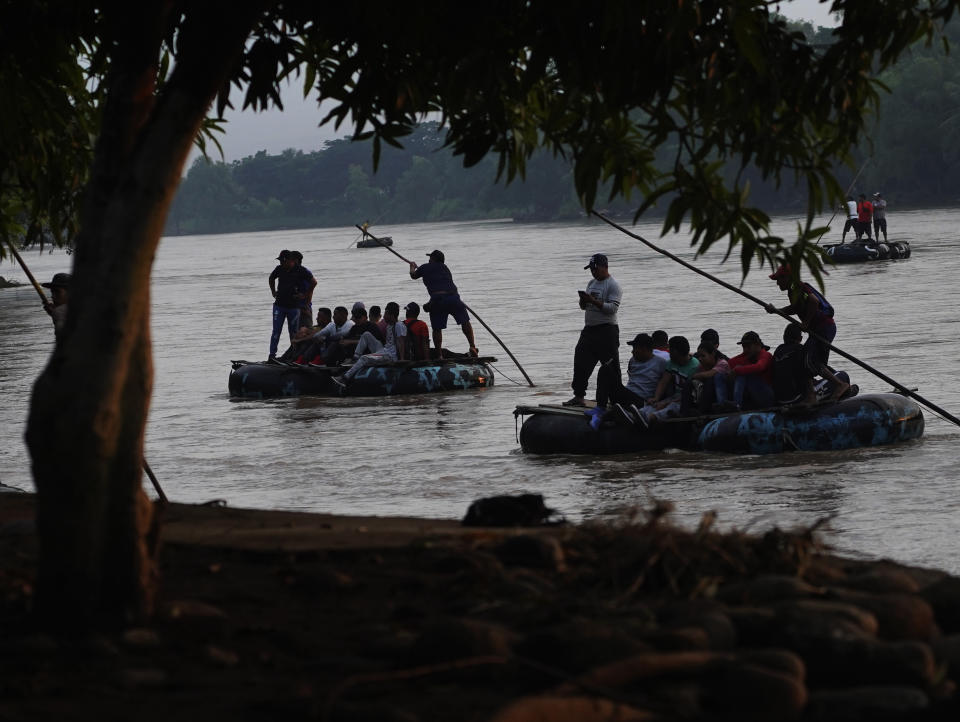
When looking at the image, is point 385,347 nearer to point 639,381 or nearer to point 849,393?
point 639,381

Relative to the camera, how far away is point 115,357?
5203 mm

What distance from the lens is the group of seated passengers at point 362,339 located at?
21.7 meters

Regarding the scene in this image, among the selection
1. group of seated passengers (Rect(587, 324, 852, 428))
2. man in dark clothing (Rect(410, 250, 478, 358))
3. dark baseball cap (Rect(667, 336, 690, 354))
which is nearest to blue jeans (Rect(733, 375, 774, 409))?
group of seated passengers (Rect(587, 324, 852, 428))

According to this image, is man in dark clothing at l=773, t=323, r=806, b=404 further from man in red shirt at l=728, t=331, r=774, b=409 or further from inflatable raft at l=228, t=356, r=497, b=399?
inflatable raft at l=228, t=356, r=497, b=399

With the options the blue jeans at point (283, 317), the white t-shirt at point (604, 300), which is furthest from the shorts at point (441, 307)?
the white t-shirt at point (604, 300)

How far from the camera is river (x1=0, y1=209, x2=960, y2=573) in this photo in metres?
12.5

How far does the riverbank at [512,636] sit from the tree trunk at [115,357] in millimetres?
226

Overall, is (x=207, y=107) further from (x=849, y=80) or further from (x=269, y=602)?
(x=849, y=80)

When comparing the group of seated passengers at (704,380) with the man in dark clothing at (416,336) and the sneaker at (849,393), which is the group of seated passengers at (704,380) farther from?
the man in dark clothing at (416,336)

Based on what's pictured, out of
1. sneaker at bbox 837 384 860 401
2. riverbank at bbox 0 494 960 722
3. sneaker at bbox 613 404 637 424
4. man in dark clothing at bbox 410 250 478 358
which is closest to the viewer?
riverbank at bbox 0 494 960 722

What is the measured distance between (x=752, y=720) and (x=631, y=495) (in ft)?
28.6

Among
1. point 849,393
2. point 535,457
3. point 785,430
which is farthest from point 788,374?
point 535,457

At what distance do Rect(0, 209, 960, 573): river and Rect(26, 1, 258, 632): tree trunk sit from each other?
8.36 ft

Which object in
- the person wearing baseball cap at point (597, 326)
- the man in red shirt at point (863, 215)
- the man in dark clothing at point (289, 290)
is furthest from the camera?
the man in red shirt at point (863, 215)
